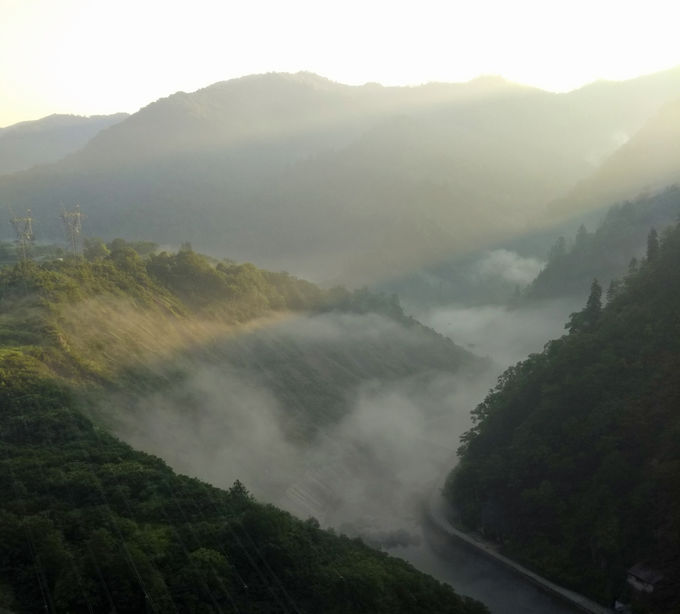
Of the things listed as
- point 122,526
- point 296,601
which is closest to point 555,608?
point 296,601

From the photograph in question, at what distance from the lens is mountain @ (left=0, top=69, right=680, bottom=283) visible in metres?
143

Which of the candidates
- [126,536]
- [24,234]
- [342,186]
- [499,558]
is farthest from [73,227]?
[342,186]

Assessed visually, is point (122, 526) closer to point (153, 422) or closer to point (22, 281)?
point (153, 422)

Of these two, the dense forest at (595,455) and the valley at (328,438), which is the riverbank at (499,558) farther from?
the dense forest at (595,455)

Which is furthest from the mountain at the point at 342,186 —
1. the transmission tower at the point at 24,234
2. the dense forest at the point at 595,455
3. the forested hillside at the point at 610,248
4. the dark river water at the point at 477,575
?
the dark river water at the point at 477,575

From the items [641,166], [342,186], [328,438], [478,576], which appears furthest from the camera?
[342,186]

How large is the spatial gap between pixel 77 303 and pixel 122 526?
87.7 feet

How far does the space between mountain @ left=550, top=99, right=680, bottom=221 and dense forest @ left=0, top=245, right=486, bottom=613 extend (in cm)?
8780

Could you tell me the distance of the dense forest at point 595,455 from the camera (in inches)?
1188

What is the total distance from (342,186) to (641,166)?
7194 centimetres

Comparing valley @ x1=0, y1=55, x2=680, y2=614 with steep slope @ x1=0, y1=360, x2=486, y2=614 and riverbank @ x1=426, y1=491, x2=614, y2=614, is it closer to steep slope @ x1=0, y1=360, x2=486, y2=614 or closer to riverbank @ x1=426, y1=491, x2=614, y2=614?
steep slope @ x1=0, y1=360, x2=486, y2=614

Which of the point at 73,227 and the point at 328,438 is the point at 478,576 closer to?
the point at 328,438

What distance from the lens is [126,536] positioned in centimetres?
2153

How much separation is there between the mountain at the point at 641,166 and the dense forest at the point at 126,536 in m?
87.8
